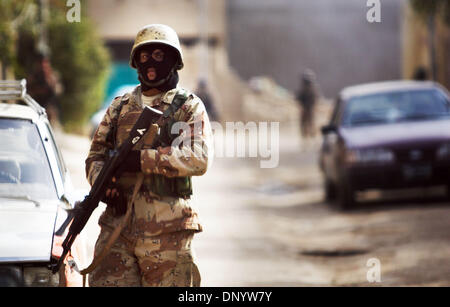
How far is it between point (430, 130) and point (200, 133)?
875 cm

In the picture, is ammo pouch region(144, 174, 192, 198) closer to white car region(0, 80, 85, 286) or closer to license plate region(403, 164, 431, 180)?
white car region(0, 80, 85, 286)

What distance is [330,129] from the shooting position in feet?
46.7

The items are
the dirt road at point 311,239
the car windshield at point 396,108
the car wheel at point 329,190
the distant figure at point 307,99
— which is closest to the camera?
the dirt road at point 311,239

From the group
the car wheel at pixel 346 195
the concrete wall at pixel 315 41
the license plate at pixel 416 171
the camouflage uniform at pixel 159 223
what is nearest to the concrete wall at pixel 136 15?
the concrete wall at pixel 315 41

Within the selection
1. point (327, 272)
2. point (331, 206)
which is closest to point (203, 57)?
point (331, 206)

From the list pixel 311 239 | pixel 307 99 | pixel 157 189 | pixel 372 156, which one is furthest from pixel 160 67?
pixel 307 99

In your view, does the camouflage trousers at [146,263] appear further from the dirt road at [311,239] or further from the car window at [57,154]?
the dirt road at [311,239]

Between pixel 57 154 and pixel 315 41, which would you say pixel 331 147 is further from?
pixel 315 41

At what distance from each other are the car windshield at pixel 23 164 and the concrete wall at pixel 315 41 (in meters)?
50.7

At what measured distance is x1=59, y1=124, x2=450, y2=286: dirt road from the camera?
29.6 feet

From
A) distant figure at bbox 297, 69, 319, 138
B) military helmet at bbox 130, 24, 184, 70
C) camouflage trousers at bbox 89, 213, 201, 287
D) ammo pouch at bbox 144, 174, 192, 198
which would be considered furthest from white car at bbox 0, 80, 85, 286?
distant figure at bbox 297, 69, 319, 138

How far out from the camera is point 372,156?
43.1 feet

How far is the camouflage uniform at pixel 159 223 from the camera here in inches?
197
